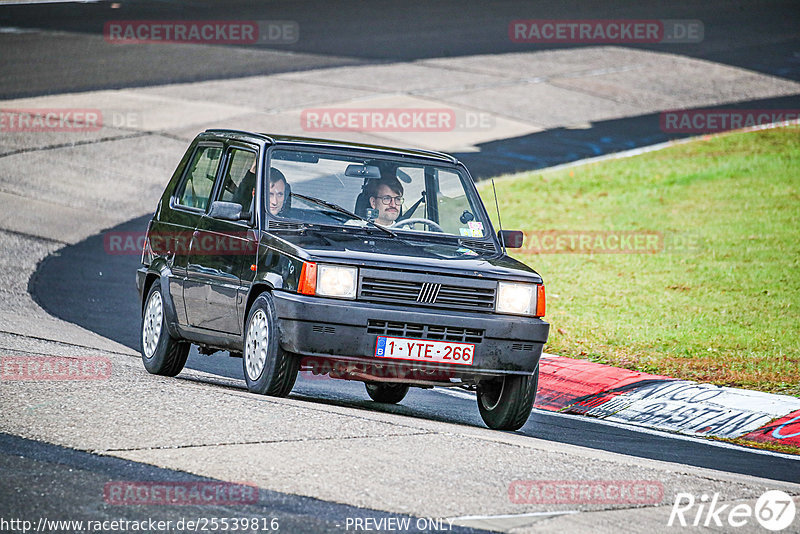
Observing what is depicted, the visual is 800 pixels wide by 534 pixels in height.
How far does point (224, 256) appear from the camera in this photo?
9031 millimetres

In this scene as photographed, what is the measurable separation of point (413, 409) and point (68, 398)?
2929mm

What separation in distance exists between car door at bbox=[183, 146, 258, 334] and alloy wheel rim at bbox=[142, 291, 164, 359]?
504 mm

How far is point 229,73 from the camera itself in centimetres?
2884

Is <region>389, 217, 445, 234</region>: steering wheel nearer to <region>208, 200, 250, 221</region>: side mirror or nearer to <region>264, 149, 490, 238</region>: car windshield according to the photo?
<region>264, 149, 490, 238</region>: car windshield

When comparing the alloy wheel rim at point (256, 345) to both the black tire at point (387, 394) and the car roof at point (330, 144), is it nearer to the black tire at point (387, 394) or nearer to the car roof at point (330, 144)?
the car roof at point (330, 144)

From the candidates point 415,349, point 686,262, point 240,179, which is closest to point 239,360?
point 240,179

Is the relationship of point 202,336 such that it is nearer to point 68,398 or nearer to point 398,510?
point 68,398

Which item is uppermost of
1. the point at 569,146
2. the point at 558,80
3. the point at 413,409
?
the point at 558,80

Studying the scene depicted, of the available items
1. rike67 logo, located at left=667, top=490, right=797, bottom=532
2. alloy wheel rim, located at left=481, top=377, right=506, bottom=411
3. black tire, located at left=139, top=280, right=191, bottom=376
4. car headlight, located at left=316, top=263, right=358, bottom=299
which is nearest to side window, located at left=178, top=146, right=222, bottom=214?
black tire, located at left=139, top=280, right=191, bottom=376

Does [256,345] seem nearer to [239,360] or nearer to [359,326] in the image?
[359,326]

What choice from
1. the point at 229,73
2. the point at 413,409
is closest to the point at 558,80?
the point at 229,73

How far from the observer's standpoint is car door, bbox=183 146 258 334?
8805mm

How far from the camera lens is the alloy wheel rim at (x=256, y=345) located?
8273 mm

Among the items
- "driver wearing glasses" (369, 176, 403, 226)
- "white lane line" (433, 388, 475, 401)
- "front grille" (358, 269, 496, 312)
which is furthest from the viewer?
"white lane line" (433, 388, 475, 401)
